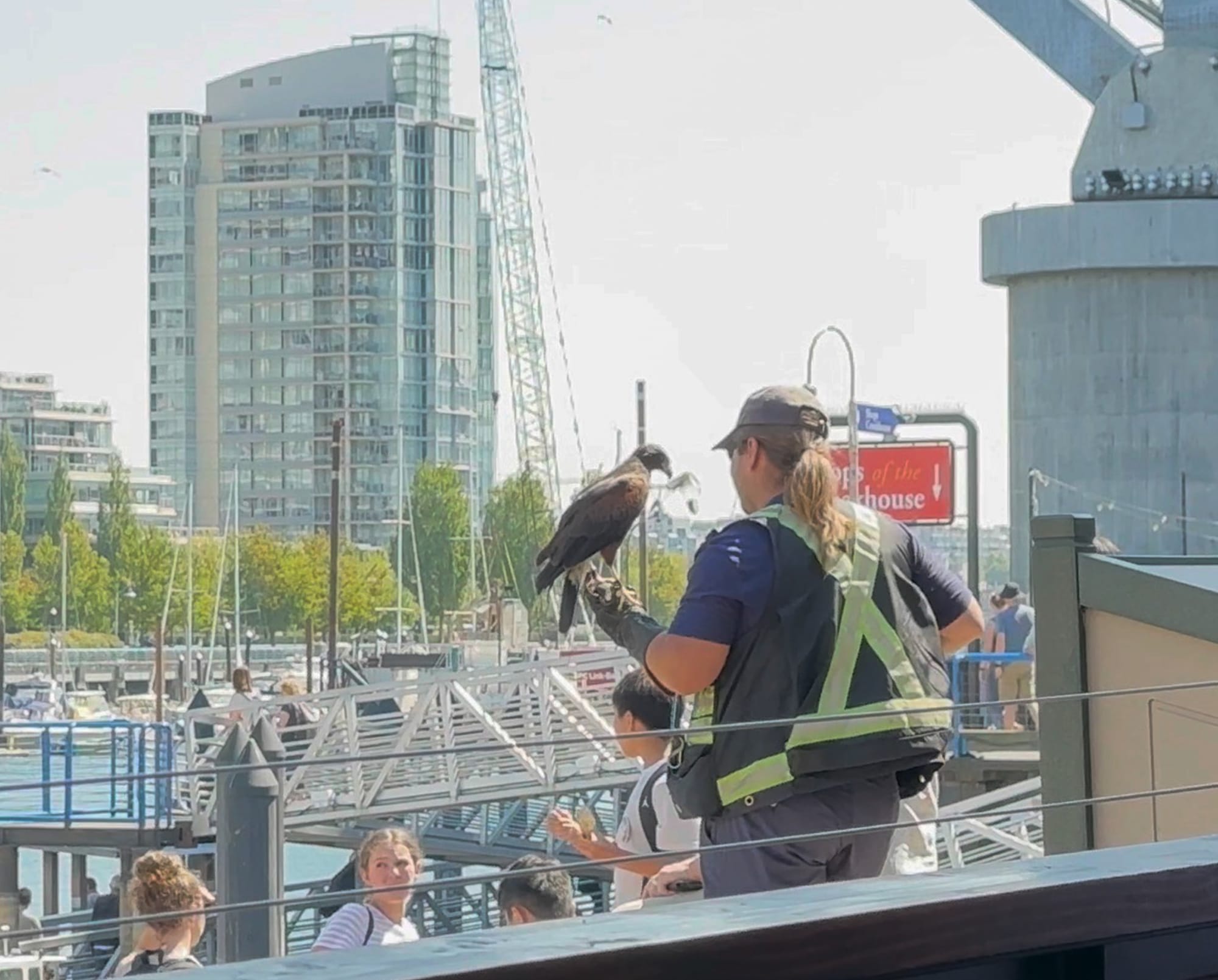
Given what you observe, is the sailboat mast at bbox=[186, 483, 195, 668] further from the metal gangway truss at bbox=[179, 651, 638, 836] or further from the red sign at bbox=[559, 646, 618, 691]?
the metal gangway truss at bbox=[179, 651, 638, 836]

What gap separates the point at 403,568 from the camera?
12519cm

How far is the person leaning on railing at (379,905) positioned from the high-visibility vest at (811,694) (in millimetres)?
946

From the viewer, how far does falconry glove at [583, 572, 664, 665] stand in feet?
14.3

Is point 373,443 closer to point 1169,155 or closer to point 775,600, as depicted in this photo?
point 1169,155

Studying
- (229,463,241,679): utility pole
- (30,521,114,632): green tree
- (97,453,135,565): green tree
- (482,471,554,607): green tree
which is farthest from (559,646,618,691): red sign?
(97,453,135,565): green tree

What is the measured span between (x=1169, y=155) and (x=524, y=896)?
103 ft

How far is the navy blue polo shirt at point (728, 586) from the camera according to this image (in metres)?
4.00

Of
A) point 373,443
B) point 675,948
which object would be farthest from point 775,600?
point 373,443

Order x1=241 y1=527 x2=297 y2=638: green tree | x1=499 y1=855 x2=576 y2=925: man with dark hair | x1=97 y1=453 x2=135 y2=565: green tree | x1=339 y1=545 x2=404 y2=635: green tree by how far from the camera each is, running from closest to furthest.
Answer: x1=499 y1=855 x2=576 y2=925: man with dark hair → x1=97 y1=453 x2=135 y2=565: green tree → x1=339 y1=545 x2=404 y2=635: green tree → x1=241 y1=527 x2=297 y2=638: green tree

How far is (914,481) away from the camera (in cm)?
3086

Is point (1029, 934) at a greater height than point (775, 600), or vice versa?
point (775, 600)

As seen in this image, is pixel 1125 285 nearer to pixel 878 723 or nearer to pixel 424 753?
pixel 878 723

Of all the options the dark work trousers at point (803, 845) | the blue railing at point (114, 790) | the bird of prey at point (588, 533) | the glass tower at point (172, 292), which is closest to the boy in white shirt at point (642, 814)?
the bird of prey at point (588, 533)

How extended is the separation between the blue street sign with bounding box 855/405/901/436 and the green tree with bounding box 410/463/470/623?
91204mm
